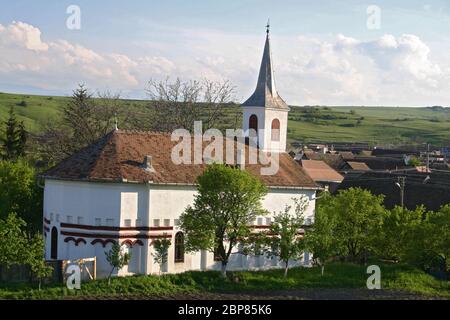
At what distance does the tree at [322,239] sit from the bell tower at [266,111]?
7077 mm

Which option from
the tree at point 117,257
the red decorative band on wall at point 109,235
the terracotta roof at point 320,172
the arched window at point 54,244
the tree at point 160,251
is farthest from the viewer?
the terracotta roof at point 320,172

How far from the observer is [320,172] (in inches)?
4072

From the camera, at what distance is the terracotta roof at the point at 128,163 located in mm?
43781

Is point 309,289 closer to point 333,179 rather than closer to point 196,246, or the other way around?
point 196,246

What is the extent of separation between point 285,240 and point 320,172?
58422mm

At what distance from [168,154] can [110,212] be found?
5.85 meters

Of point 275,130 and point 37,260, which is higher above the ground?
point 275,130

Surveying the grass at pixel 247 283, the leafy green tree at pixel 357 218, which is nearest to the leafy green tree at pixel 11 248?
the grass at pixel 247 283

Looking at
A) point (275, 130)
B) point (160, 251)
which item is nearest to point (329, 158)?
point (275, 130)

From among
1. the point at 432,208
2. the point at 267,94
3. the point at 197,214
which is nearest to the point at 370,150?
the point at 432,208

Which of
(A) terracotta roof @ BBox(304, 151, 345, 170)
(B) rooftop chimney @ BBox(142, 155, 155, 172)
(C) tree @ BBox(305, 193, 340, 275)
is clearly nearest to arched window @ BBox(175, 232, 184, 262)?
(B) rooftop chimney @ BBox(142, 155, 155, 172)

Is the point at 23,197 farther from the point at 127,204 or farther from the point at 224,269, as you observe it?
the point at 224,269

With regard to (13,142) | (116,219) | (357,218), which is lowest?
(357,218)

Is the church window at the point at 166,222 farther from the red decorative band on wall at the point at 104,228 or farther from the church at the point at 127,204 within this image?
the red decorative band on wall at the point at 104,228
